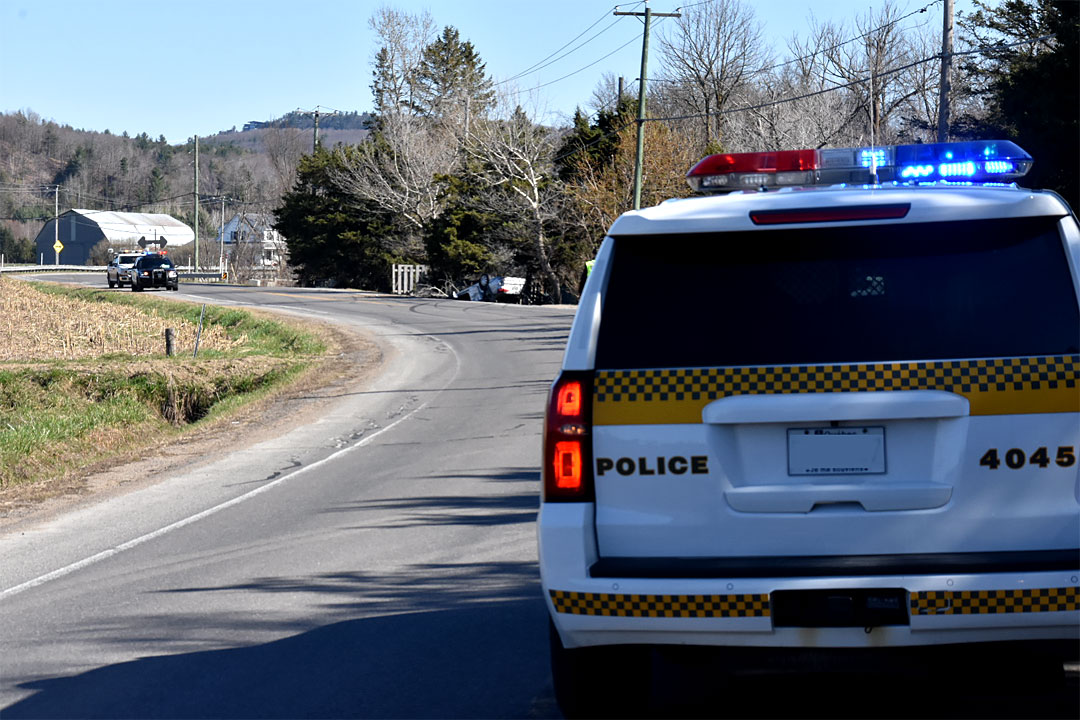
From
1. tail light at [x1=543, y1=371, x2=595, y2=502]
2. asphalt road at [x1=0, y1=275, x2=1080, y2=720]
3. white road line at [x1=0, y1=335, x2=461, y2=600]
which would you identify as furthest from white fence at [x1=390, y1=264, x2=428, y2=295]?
tail light at [x1=543, y1=371, x2=595, y2=502]

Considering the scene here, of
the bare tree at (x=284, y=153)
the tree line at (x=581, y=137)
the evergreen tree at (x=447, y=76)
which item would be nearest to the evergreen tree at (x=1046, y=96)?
the tree line at (x=581, y=137)

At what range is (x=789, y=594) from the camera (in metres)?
3.96

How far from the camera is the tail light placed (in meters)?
4.13

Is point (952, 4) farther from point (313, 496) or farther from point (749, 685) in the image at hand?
point (749, 685)

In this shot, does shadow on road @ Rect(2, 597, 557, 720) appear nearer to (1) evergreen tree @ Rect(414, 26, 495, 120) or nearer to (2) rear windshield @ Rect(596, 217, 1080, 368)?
(2) rear windshield @ Rect(596, 217, 1080, 368)

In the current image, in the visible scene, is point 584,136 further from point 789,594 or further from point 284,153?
point 284,153

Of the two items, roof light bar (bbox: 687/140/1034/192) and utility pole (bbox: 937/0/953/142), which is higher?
utility pole (bbox: 937/0/953/142)

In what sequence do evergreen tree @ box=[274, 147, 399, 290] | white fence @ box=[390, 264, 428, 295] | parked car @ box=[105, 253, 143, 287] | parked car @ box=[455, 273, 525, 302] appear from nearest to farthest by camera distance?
parked car @ box=[455, 273, 525, 302] → parked car @ box=[105, 253, 143, 287] → white fence @ box=[390, 264, 428, 295] → evergreen tree @ box=[274, 147, 399, 290]

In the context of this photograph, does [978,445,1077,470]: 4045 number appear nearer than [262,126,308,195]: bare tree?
Yes

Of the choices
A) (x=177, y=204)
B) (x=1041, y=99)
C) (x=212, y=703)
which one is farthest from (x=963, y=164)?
(x=177, y=204)

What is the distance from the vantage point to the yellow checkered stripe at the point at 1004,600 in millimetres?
3885

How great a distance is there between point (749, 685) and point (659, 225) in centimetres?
219

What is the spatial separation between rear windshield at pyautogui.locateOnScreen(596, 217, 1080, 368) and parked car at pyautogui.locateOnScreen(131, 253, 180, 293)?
180 feet

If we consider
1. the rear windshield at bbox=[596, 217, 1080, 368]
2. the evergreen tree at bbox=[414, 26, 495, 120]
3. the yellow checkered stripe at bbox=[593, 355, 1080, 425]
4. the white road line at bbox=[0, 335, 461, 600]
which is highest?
the evergreen tree at bbox=[414, 26, 495, 120]
